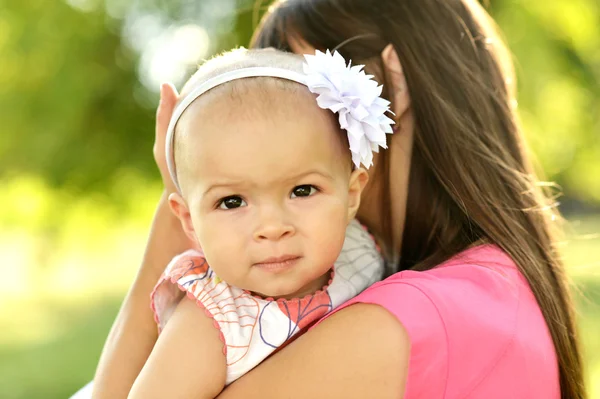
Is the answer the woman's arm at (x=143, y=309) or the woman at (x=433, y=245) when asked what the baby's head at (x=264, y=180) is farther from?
the woman's arm at (x=143, y=309)

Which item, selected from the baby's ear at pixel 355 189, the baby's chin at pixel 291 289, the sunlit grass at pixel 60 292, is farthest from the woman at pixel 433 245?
the sunlit grass at pixel 60 292

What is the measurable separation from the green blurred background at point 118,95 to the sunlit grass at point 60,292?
2 cm

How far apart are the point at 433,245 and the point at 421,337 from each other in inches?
24.9

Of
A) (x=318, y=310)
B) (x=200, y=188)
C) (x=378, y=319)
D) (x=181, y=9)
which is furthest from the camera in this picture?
(x=181, y=9)

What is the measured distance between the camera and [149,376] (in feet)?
5.57

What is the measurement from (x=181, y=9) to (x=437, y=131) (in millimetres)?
3816

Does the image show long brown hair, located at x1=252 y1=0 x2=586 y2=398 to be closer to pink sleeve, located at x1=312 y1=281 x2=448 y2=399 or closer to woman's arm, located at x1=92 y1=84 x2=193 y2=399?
pink sleeve, located at x1=312 y1=281 x2=448 y2=399

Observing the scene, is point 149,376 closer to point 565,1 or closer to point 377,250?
point 377,250

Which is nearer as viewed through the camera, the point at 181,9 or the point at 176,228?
the point at 176,228

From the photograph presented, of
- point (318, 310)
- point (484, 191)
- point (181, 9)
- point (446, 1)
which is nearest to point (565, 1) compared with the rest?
point (181, 9)

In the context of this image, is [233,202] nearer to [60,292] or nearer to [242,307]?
[242,307]

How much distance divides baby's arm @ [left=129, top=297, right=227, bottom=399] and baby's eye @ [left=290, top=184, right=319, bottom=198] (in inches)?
13.2

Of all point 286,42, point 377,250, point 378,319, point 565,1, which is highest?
point 565,1

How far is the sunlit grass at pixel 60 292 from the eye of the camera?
6.00m
